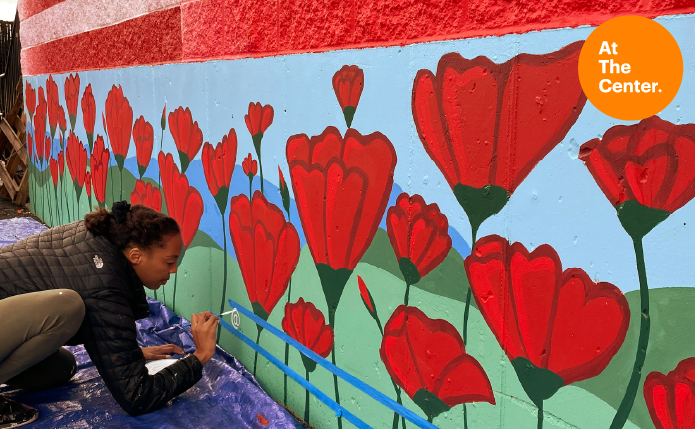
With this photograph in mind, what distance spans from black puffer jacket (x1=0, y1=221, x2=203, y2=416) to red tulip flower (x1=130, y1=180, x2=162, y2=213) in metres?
1.32

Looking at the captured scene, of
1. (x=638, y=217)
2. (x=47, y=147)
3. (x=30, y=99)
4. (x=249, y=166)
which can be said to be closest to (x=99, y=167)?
(x=47, y=147)

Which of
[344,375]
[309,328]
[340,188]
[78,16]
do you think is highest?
[78,16]

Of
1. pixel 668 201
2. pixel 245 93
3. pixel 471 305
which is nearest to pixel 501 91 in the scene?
pixel 668 201

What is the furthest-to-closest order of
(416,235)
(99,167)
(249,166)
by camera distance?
1. (99,167)
2. (249,166)
3. (416,235)

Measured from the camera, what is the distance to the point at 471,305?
5.87 ft

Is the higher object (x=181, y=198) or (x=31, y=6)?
(x=31, y=6)

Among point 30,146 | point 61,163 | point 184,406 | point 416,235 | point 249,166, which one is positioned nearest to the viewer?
point 416,235

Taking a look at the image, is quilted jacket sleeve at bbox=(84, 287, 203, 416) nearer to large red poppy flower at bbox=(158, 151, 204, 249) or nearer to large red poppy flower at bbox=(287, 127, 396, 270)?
large red poppy flower at bbox=(287, 127, 396, 270)

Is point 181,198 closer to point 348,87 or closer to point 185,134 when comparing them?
point 185,134

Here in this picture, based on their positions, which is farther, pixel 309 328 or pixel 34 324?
pixel 309 328

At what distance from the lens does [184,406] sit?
8.92 ft

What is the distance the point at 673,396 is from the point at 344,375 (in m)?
1.29

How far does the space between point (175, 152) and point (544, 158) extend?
255 cm

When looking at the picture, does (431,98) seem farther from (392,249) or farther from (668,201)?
(668,201)
